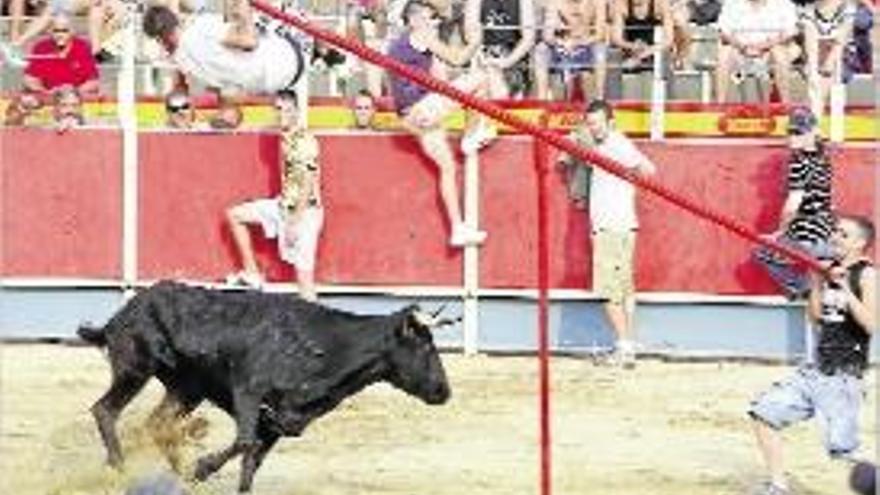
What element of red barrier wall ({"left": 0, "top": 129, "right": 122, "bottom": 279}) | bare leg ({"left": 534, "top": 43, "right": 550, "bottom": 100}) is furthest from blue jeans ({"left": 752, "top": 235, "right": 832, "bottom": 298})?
red barrier wall ({"left": 0, "top": 129, "right": 122, "bottom": 279})

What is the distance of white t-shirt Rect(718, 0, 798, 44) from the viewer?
48.9 ft

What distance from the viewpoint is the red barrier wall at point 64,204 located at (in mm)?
16016

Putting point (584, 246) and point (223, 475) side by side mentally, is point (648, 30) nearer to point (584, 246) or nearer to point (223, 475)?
point (584, 246)

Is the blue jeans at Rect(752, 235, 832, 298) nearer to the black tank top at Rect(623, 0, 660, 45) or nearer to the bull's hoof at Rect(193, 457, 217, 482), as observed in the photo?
the black tank top at Rect(623, 0, 660, 45)

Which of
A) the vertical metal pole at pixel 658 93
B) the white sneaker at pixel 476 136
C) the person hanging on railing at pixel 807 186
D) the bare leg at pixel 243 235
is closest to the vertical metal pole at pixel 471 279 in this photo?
the white sneaker at pixel 476 136

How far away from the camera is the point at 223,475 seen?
11.3m

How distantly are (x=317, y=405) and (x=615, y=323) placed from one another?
4783 mm

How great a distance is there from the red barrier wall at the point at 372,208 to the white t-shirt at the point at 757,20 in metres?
0.72

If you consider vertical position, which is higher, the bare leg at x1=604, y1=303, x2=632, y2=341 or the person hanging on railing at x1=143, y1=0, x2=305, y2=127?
the person hanging on railing at x1=143, y1=0, x2=305, y2=127

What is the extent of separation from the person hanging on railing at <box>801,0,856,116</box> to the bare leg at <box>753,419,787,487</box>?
455 cm

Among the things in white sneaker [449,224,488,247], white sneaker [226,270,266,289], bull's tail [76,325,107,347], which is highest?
bull's tail [76,325,107,347]

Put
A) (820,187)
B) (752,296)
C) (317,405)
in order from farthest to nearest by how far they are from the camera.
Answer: (752,296)
(820,187)
(317,405)

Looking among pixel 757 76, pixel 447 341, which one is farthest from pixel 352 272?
pixel 757 76

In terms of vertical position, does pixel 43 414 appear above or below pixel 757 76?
below
